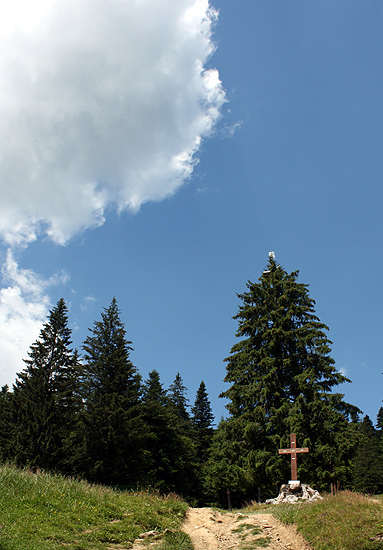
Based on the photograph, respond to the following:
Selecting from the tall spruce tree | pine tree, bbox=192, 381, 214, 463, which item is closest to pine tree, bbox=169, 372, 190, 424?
pine tree, bbox=192, 381, 214, 463

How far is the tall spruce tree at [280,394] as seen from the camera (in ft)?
58.7

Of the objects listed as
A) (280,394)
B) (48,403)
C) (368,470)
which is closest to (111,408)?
(48,403)

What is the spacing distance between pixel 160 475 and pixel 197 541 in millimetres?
24148

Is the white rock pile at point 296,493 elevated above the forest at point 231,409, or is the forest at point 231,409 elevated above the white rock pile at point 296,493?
the forest at point 231,409

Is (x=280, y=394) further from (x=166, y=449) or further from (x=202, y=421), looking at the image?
(x=202, y=421)

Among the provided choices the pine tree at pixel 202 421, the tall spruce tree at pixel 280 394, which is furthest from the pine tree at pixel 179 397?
the tall spruce tree at pixel 280 394

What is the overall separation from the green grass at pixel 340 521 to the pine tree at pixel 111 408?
13.2m

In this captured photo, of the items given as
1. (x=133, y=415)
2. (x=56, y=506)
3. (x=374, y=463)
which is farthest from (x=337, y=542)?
(x=374, y=463)

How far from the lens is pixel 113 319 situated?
91.6 feet

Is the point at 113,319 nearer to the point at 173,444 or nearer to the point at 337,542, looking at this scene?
the point at 173,444

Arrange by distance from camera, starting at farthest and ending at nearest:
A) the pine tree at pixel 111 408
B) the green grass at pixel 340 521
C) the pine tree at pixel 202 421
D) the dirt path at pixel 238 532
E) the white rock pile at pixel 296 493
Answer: the pine tree at pixel 202 421 < the pine tree at pixel 111 408 < the white rock pile at pixel 296 493 < the dirt path at pixel 238 532 < the green grass at pixel 340 521

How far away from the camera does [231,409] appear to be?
70.8 feet

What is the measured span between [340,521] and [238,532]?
3.11 metres

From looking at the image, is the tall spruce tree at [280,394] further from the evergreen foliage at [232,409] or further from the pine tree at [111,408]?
the pine tree at [111,408]
